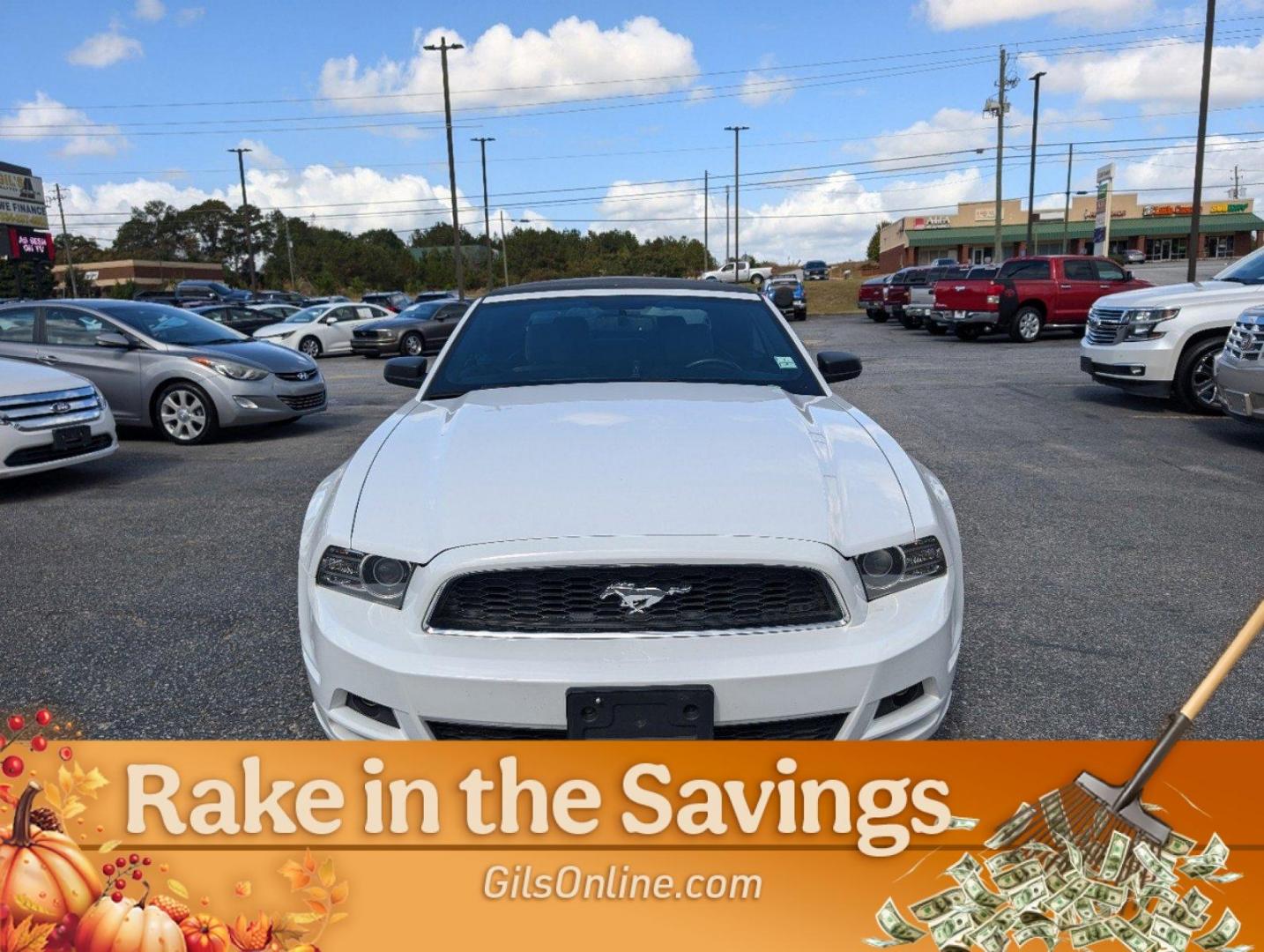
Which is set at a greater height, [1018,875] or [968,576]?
[1018,875]

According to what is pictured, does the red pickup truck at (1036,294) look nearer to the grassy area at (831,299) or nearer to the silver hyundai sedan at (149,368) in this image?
the silver hyundai sedan at (149,368)

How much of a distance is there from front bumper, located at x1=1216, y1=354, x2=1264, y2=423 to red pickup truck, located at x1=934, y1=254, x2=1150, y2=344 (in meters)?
14.2

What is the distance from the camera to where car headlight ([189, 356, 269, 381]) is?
1026 cm

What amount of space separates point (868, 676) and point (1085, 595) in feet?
9.20

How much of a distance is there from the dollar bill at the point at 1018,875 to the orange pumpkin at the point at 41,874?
1.81 meters

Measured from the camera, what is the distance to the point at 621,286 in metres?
4.78

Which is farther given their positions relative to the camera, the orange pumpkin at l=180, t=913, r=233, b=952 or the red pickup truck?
the red pickup truck

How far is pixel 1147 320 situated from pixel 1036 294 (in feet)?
39.9

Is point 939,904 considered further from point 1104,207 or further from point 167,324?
point 1104,207

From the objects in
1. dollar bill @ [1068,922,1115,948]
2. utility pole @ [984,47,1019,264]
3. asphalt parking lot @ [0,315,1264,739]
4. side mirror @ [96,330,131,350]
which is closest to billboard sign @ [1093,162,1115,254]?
utility pole @ [984,47,1019,264]

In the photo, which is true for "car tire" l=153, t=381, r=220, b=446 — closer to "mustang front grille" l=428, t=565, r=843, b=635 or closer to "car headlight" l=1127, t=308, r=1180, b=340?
"mustang front grille" l=428, t=565, r=843, b=635

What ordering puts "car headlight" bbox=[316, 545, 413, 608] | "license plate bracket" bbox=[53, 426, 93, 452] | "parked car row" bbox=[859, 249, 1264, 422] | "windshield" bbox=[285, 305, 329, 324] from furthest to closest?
"windshield" bbox=[285, 305, 329, 324]
"parked car row" bbox=[859, 249, 1264, 422]
"license plate bracket" bbox=[53, 426, 93, 452]
"car headlight" bbox=[316, 545, 413, 608]

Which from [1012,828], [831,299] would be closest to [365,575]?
[1012,828]

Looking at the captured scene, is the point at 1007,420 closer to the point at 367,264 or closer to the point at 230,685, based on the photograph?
the point at 230,685
